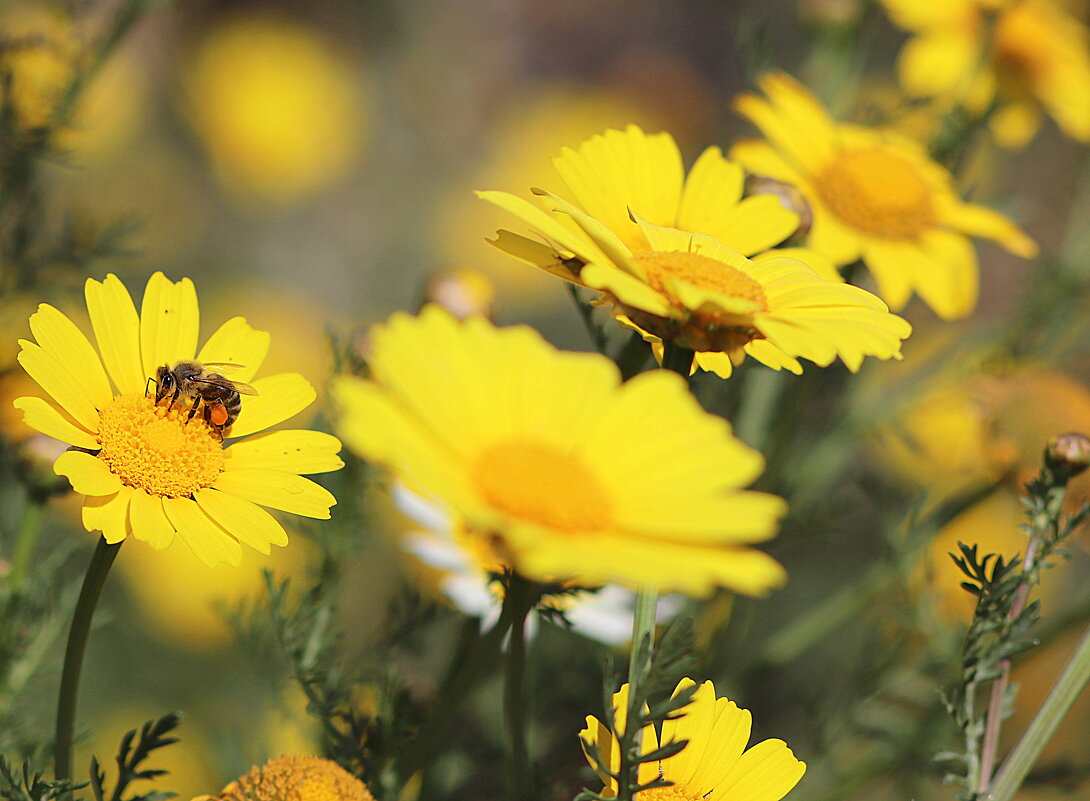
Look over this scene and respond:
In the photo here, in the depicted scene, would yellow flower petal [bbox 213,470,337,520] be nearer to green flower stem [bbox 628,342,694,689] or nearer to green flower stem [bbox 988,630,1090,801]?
green flower stem [bbox 628,342,694,689]

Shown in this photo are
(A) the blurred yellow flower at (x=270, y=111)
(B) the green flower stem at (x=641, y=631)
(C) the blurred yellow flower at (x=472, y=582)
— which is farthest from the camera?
(A) the blurred yellow flower at (x=270, y=111)

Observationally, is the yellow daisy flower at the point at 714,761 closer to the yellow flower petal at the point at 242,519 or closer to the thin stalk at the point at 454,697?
the thin stalk at the point at 454,697

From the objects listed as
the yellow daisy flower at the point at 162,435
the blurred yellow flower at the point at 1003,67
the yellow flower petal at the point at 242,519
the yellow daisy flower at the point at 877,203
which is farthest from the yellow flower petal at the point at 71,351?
the blurred yellow flower at the point at 1003,67

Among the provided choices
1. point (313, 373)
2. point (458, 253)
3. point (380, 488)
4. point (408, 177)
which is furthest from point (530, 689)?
point (408, 177)

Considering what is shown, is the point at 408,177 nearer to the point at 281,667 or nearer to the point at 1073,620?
the point at 281,667

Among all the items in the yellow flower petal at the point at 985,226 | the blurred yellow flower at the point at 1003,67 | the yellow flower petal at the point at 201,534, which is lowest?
the yellow flower petal at the point at 201,534
